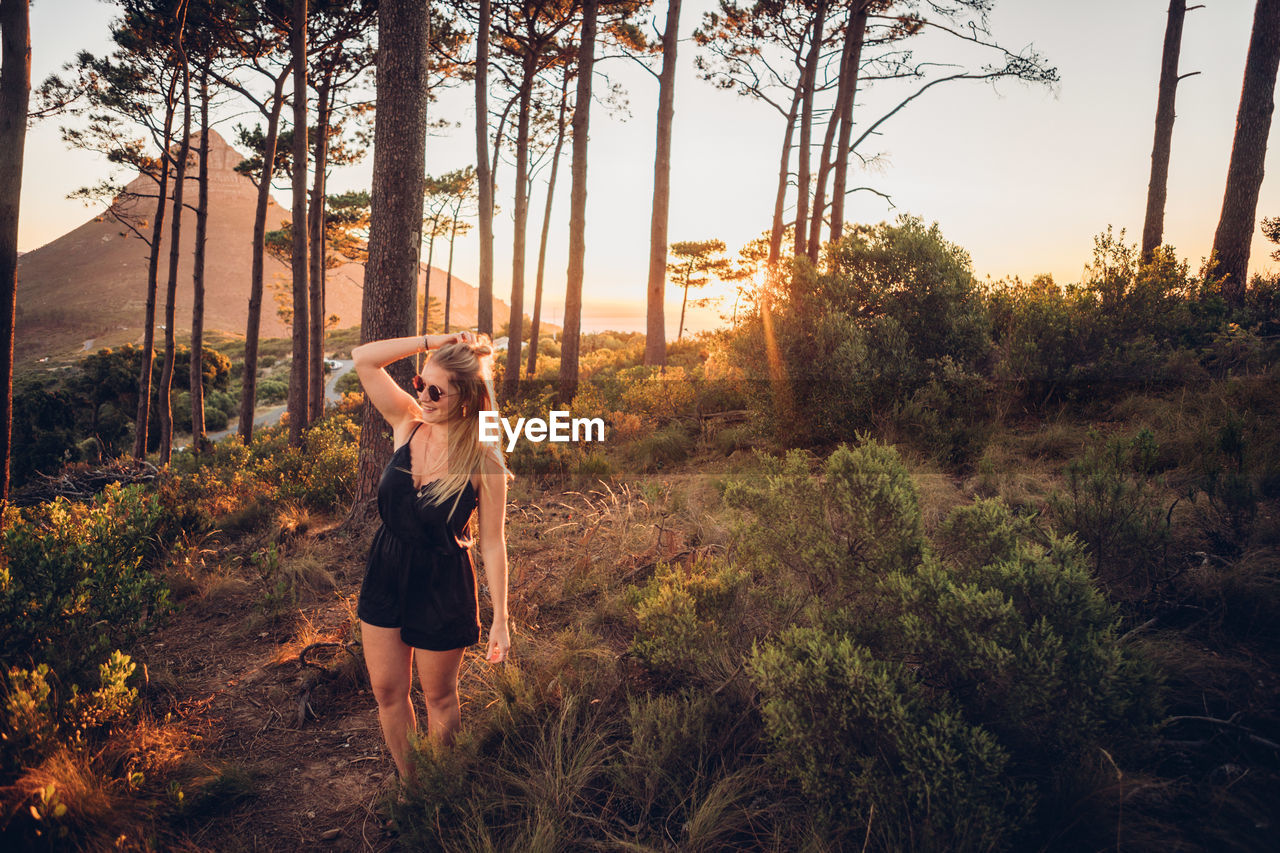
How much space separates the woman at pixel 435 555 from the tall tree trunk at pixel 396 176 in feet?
10.4

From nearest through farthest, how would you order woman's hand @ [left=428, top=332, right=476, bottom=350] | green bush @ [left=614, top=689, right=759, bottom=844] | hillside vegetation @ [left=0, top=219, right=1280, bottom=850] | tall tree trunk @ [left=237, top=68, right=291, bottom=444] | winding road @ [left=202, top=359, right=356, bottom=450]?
hillside vegetation @ [left=0, top=219, right=1280, bottom=850] < green bush @ [left=614, top=689, right=759, bottom=844] < woman's hand @ [left=428, top=332, right=476, bottom=350] < tall tree trunk @ [left=237, top=68, right=291, bottom=444] < winding road @ [left=202, top=359, right=356, bottom=450]

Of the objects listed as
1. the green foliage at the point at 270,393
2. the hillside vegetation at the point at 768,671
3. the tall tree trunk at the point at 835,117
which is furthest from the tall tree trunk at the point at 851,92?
the green foliage at the point at 270,393

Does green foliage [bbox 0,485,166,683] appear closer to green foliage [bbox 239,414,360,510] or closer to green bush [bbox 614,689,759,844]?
green bush [bbox 614,689,759,844]

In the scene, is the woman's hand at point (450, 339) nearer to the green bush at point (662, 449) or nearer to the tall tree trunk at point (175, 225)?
the green bush at point (662, 449)

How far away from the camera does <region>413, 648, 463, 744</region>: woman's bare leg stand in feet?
8.27

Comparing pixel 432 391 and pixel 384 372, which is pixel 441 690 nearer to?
pixel 432 391

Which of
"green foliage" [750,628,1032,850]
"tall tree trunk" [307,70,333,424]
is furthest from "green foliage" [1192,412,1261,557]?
"tall tree trunk" [307,70,333,424]

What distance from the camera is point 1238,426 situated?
13.1ft

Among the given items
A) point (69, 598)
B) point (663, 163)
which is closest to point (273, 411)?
point (663, 163)

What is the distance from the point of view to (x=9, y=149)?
5.81m

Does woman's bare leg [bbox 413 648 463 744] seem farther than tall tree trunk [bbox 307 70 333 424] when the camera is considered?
No

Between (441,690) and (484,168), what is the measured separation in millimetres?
13848

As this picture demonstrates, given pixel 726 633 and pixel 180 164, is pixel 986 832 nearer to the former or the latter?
pixel 726 633

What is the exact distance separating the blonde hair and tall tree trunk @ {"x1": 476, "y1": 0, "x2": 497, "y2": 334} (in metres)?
10.7
